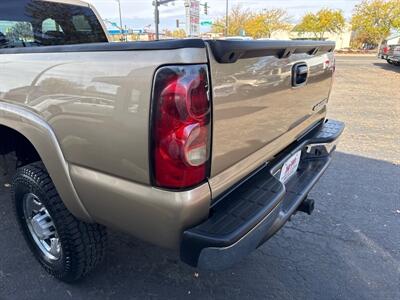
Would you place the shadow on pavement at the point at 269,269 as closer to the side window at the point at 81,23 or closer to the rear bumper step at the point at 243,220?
the rear bumper step at the point at 243,220

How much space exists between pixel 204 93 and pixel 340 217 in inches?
89.9

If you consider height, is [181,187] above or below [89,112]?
below

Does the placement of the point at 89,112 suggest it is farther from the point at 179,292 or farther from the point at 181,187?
the point at 179,292

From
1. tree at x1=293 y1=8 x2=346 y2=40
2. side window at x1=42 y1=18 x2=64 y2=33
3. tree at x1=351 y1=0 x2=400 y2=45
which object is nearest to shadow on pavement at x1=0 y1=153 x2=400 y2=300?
side window at x1=42 y1=18 x2=64 y2=33

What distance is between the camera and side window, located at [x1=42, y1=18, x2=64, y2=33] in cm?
316

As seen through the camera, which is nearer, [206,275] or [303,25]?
[206,275]

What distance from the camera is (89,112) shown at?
154 cm

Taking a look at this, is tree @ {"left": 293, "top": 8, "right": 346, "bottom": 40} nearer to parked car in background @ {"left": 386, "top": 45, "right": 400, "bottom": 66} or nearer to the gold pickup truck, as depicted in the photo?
parked car in background @ {"left": 386, "top": 45, "right": 400, "bottom": 66}

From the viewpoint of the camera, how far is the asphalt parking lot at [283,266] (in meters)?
2.17

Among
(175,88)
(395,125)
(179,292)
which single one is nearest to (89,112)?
(175,88)

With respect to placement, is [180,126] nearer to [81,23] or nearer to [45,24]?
[45,24]

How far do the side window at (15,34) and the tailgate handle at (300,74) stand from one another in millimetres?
2363

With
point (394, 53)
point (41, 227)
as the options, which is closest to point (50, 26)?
point (41, 227)

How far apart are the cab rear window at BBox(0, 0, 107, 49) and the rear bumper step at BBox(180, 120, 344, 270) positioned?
237 centimetres
